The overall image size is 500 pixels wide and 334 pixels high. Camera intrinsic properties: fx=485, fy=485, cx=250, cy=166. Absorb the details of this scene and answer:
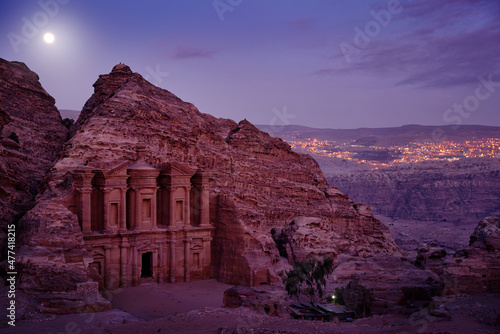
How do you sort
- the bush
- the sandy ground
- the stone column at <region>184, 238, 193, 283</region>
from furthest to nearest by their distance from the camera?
1. the bush
2. the stone column at <region>184, 238, 193, 283</region>
3. the sandy ground

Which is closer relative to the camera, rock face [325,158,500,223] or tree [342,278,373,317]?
tree [342,278,373,317]

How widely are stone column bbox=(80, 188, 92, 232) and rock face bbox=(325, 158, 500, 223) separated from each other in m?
89.4

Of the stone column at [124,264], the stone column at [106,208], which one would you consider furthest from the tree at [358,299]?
the stone column at [106,208]

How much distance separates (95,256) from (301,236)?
58.3ft

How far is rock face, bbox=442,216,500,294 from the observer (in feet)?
68.2

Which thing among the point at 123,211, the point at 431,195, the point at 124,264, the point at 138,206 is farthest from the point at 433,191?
the point at 124,264

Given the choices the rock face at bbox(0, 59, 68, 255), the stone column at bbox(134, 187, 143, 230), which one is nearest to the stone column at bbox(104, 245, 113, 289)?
the stone column at bbox(134, 187, 143, 230)

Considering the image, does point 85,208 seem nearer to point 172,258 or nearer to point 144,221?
point 144,221

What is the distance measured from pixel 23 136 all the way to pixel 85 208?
14861mm

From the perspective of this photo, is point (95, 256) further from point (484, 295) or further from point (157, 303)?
point (484, 295)

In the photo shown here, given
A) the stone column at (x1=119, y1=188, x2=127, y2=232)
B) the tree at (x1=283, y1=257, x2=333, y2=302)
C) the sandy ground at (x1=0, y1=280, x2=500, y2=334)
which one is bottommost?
the tree at (x1=283, y1=257, x2=333, y2=302)

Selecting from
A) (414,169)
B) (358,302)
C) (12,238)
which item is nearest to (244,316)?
(358,302)

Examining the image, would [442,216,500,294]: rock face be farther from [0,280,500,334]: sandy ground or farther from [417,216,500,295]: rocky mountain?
[0,280,500,334]: sandy ground

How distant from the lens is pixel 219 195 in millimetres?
37781
